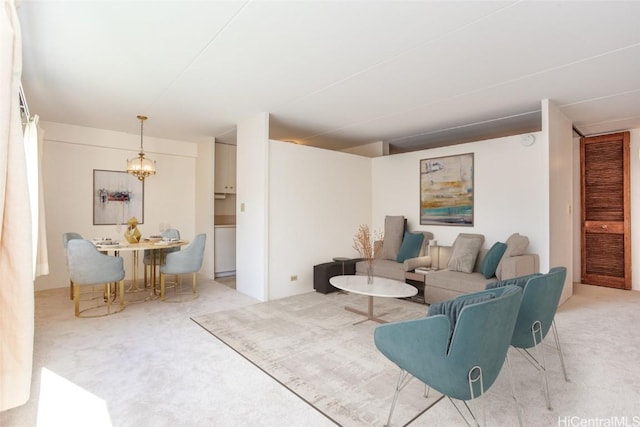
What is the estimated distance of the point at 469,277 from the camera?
4.10m

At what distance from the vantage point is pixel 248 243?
4.93 meters

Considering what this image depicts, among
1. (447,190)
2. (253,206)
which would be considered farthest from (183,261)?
(447,190)

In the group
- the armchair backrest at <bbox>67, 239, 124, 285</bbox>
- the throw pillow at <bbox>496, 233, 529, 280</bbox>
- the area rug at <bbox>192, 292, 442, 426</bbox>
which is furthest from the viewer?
the throw pillow at <bbox>496, 233, 529, 280</bbox>

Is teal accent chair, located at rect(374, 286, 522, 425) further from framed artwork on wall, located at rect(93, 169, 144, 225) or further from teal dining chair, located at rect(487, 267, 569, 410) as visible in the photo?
framed artwork on wall, located at rect(93, 169, 144, 225)

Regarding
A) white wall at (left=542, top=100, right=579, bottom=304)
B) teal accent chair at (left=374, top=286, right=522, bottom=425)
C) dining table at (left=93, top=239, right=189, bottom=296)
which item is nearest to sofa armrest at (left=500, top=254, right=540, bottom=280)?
white wall at (left=542, top=100, right=579, bottom=304)

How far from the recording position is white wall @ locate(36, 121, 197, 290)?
5.19 meters

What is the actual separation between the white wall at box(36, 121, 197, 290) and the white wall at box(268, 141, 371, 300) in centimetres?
271

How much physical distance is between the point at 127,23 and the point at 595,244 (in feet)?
24.2

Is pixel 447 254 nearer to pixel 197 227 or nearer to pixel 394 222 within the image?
pixel 394 222

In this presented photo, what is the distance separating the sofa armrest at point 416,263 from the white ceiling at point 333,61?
2.14 m

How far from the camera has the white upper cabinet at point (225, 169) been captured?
6.57 metres

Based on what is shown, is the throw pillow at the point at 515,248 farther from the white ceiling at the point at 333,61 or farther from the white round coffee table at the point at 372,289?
the white ceiling at the point at 333,61

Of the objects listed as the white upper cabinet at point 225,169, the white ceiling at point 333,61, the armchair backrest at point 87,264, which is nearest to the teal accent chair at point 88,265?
the armchair backrest at point 87,264

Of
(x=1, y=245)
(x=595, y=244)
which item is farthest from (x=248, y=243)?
(x=595, y=244)
